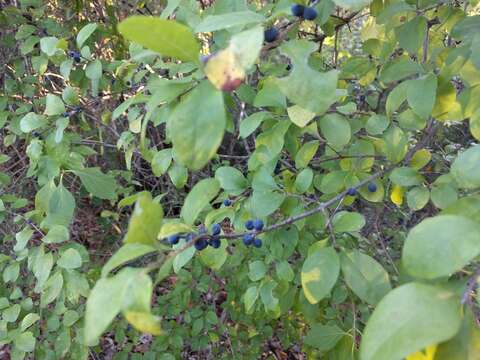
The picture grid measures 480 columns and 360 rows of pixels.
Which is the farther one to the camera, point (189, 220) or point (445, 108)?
point (445, 108)

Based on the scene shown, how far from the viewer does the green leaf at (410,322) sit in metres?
0.47

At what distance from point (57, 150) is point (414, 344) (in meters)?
1.35

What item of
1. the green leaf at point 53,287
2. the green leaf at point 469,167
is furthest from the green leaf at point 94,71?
the green leaf at point 469,167

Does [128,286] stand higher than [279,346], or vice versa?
[128,286]

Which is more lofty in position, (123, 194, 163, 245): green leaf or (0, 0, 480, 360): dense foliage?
(123, 194, 163, 245): green leaf

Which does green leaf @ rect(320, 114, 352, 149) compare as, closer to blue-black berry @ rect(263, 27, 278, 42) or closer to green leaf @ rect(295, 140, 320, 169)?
green leaf @ rect(295, 140, 320, 169)

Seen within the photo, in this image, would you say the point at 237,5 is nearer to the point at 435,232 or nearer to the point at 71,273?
the point at 435,232

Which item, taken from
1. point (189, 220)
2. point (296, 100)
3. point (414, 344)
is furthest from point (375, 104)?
point (414, 344)

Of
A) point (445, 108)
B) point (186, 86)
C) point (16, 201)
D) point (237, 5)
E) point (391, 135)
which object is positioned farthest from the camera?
point (16, 201)

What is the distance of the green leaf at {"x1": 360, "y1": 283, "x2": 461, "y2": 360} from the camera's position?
0.47m

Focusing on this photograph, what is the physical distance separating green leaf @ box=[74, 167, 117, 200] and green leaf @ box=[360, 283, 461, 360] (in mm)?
1220

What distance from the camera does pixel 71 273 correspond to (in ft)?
4.79

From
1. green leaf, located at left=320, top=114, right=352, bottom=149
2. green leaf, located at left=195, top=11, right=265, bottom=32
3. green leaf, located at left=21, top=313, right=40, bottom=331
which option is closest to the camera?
green leaf, located at left=195, top=11, right=265, bottom=32

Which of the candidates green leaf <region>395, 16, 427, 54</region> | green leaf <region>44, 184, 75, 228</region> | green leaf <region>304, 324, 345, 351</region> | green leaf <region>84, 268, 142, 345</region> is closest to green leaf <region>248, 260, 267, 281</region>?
green leaf <region>304, 324, 345, 351</region>
